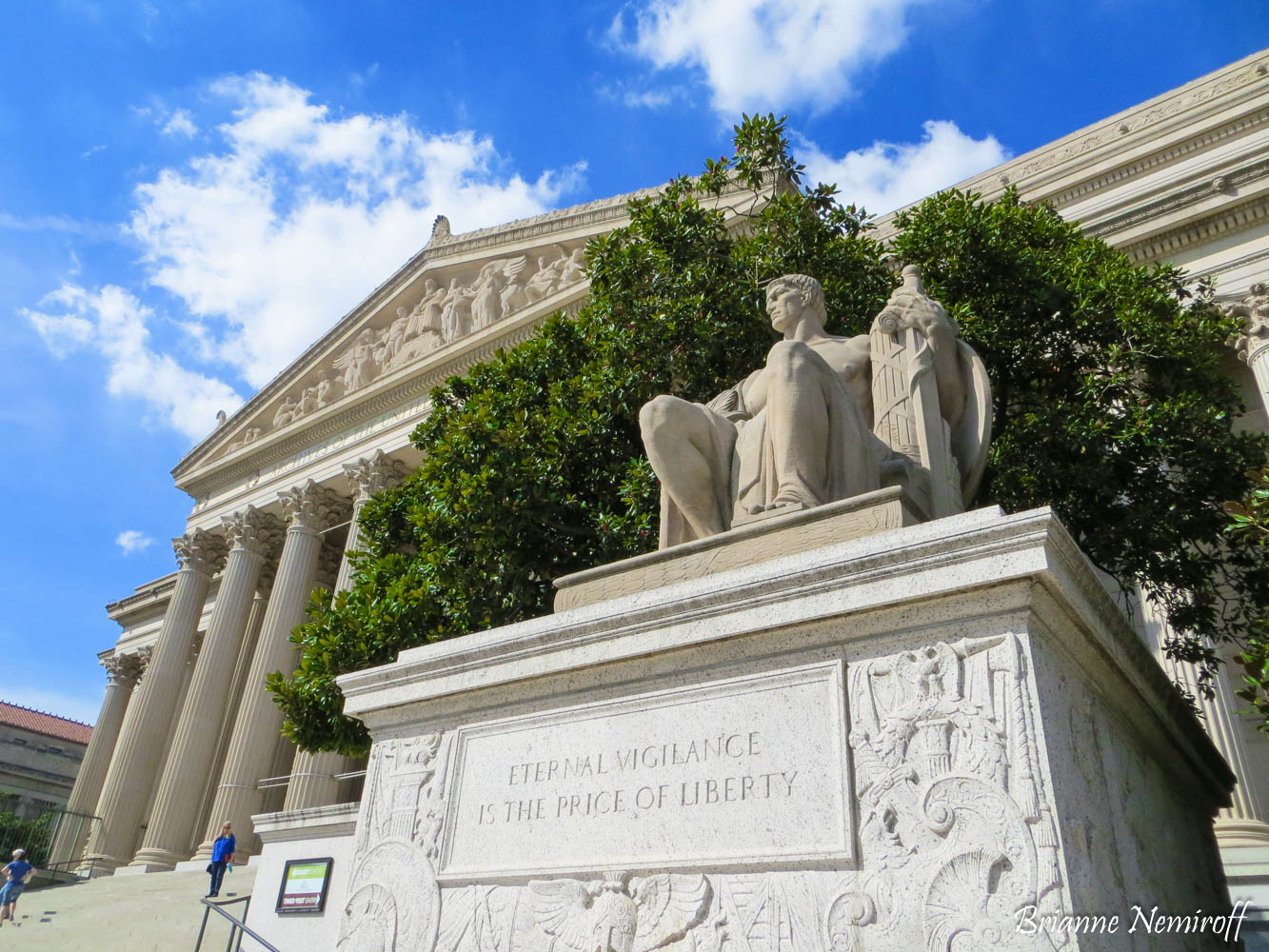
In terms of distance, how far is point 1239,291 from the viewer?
54.1 feet

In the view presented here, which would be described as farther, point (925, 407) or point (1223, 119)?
point (1223, 119)

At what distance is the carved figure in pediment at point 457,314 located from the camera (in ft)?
93.8

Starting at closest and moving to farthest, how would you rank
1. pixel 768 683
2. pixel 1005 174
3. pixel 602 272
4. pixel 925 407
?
pixel 768 683 → pixel 925 407 → pixel 602 272 → pixel 1005 174

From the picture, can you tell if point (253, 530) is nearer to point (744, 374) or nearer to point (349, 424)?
point (349, 424)

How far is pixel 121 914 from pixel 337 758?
19.2 ft

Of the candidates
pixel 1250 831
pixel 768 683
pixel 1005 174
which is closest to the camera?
pixel 768 683

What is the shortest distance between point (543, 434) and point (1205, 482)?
7.50 metres

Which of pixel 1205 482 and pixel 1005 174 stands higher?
pixel 1005 174

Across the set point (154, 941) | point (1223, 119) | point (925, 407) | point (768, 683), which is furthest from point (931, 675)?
point (1223, 119)

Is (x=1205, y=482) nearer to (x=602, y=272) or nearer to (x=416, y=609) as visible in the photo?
(x=602, y=272)

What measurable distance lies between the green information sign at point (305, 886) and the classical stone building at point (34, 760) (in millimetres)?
57309

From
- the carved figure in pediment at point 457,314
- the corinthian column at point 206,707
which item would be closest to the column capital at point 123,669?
the corinthian column at point 206,707

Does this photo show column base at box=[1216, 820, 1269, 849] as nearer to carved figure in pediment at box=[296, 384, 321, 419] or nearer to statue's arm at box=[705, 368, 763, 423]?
statue's arm at box=[705, 368, 763, 423]

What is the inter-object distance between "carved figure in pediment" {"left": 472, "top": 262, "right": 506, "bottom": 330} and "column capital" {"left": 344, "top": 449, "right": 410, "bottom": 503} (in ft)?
14.9
